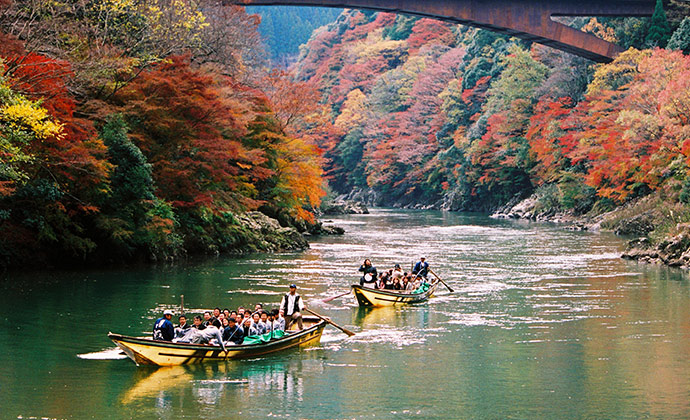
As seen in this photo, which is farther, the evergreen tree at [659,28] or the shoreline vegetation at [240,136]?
the evergreen tree at [659,28]

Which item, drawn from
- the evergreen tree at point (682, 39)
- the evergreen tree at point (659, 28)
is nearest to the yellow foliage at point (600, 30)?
the evergreen tree at point (659, 28)

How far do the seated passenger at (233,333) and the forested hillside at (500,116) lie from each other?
2957 centimetres

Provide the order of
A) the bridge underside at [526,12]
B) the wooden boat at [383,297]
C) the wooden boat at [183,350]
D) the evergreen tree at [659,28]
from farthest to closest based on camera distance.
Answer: the evergreen tree at [659,28] → the bridge underside at [526,12] → the wooden boat at [383,297] → the wooden boat at [183,350]

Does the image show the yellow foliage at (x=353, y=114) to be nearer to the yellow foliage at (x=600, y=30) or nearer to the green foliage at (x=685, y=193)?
the yellow foliage at (x=600, y=30)

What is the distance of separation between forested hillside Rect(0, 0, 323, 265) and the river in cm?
169

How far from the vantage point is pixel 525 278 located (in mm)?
30859

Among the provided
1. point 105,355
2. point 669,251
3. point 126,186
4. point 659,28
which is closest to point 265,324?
point 105,355

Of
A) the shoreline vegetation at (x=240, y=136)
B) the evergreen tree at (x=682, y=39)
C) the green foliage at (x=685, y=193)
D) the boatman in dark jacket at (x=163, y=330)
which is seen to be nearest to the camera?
the boatman in dark jacket at (x=163, y=330)

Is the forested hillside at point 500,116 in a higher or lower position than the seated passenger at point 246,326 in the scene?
higher

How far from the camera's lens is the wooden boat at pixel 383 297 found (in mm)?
24484

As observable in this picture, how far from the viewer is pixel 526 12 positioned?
57.3 metres

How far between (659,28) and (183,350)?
168ft

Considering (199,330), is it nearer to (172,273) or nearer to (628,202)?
(172,273)

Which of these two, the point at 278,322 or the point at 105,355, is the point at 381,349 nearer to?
the point at 278,322
